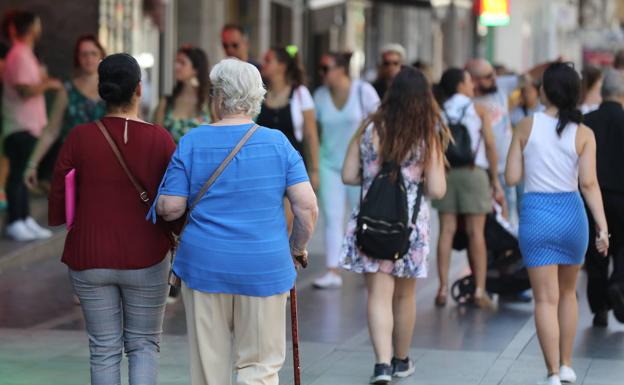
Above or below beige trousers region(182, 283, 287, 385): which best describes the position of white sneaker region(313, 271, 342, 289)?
below

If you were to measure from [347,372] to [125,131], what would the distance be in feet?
8.70

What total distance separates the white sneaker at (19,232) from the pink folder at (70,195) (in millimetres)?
7314

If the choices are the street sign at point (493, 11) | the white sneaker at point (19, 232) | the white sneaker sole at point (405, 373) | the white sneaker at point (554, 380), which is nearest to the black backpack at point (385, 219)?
the white sneaker sole at point (405, 373)

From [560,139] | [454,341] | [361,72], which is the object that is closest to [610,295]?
[454,341]

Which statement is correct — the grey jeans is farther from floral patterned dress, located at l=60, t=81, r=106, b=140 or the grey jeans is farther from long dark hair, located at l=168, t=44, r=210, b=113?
floral patterned dress, located at l=60, t=81, r=106, b=140

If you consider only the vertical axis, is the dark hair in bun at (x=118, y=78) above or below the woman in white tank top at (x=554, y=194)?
above

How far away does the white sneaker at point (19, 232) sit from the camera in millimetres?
13250

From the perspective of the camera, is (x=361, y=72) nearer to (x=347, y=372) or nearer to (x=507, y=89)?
(x=507, y=89)

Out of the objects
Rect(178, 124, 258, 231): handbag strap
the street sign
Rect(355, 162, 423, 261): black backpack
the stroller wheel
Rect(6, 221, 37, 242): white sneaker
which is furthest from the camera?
the street sign

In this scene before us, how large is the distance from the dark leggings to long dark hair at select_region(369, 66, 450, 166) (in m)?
6.07

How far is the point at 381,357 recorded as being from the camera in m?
7.78

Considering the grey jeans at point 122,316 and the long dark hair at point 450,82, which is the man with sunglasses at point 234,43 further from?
the grey jeans at point 122,316

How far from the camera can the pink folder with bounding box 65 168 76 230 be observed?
6.07 metres

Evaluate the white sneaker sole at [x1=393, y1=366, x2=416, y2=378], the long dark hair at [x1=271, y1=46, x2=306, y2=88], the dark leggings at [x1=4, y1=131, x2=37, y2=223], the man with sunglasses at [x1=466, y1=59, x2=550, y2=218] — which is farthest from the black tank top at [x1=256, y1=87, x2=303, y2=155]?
the white sneaker sole at [x1=393, y1=366, x2=416, y2=378]
